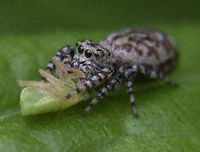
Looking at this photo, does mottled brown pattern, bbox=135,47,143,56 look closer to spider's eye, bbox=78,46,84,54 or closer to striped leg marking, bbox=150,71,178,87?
striped leg marking, bbox=150,71,178,87

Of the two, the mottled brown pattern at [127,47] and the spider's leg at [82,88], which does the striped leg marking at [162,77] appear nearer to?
the mottled brown pattern at [127,47]

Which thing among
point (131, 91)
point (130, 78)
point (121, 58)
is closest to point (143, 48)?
point (121, 58)

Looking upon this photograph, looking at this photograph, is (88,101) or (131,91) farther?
(131,91)

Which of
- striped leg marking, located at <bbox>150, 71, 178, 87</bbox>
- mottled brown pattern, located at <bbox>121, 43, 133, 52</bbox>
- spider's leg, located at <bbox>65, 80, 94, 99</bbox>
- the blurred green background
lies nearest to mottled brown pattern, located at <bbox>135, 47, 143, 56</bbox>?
mottled brown pattern, located at <bbox>121, 43, 133, 52</bbox>

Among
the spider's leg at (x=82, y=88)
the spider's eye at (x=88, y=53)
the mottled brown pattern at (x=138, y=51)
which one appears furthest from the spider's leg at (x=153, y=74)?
the spider's leg at (x=82, y=88)

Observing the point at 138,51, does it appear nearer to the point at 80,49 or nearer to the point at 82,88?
the point at 80,49
